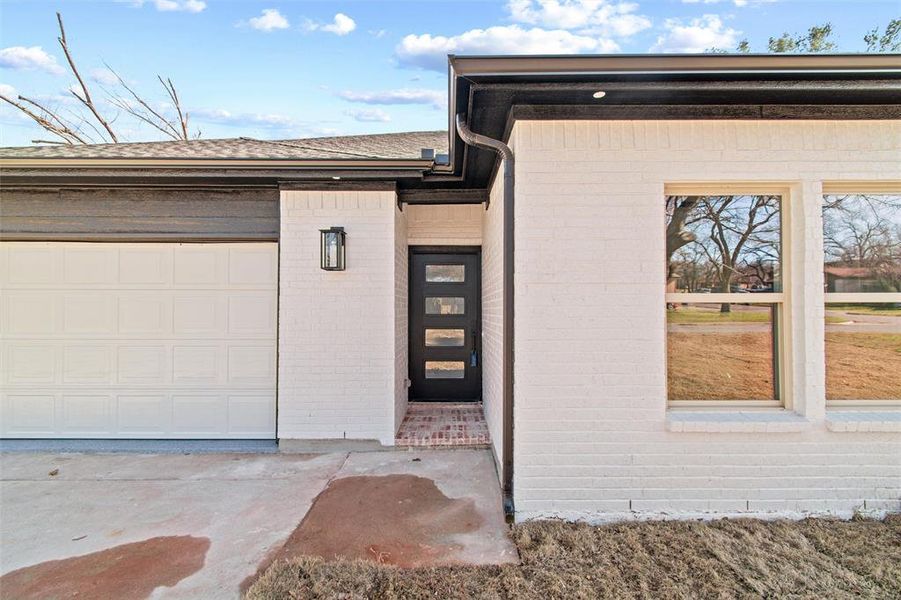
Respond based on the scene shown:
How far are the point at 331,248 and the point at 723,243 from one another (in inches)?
133

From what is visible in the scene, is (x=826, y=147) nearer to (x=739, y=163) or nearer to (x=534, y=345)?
(x=739, y=163)

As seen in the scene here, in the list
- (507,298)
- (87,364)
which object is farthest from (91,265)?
(507,298)

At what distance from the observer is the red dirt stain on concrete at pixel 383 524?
237 centimetres

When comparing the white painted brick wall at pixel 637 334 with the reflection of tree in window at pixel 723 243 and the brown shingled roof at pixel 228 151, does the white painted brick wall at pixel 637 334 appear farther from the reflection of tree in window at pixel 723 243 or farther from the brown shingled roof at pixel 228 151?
the brown shingled roof at pixel 228 151

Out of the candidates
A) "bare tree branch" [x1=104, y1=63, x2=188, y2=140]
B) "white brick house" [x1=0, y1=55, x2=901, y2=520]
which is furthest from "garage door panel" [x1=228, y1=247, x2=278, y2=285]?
"bare tree branch" [x1=104, y1=63, x2=188, y2=140]

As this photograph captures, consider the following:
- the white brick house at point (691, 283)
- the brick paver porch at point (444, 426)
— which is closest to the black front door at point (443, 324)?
the brick paver porch at point (444, 426)

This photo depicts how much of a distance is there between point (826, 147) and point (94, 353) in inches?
272

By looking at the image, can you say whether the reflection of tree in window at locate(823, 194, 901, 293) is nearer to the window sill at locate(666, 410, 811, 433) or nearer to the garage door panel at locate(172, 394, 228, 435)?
the window sill at locate(666, 410, 811, 433)

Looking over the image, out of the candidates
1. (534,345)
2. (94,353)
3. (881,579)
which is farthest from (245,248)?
(881,579)

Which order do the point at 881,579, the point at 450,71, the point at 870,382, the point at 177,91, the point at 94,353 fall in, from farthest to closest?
the point at 177,91 < the point at 94,353 < the point at 870,382 < the point at 450,71 < the point at 881,579

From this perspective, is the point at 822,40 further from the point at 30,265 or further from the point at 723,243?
the point at 30,265

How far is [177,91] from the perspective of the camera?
1170cm

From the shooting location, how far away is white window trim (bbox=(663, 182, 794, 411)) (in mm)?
2840

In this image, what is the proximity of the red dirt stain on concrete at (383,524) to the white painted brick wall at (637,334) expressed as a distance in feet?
1.79
